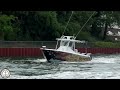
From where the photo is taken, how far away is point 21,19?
72.1 meters

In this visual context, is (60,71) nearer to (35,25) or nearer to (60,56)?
(60,56)

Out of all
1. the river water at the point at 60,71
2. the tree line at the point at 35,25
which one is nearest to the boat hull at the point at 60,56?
the river water at the point at 60,71

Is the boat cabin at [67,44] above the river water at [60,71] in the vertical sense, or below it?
above

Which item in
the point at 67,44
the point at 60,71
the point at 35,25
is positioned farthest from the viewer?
the point at 35,25

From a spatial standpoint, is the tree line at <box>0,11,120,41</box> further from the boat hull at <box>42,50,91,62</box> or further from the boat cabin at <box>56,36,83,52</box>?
the boat cabin at <box>56,36,83,52</box>

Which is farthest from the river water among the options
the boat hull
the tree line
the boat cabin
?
the tree line

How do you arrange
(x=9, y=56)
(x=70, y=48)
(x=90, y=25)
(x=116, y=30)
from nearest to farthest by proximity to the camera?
1. (x=70, y=48)
2. (x=9, y=56)
3. (x=90, y=25)
4. (x=116, y=30)

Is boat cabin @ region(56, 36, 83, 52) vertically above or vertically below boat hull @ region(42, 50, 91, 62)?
above

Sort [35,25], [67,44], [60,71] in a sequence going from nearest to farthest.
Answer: [60,71]
[67,44]
[35,25]

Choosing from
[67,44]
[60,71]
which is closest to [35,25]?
[67,44]

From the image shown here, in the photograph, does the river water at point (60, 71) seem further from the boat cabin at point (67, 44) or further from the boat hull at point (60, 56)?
the boat cabin at point (67, 44)
